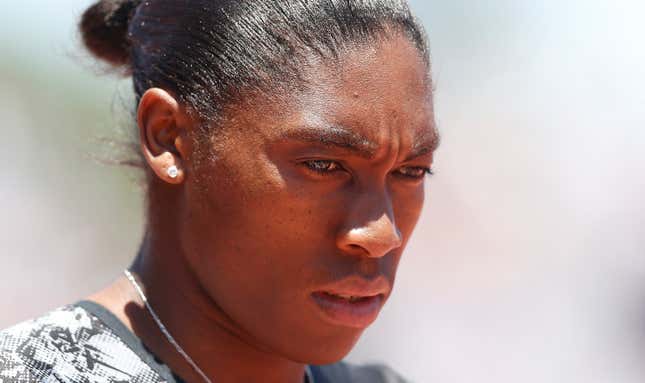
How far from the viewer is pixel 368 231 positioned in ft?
7.82

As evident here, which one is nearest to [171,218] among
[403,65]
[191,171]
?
[191,171]

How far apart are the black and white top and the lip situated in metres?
0.39

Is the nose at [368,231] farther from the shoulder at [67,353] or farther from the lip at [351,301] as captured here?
the shoulder at [67,353]

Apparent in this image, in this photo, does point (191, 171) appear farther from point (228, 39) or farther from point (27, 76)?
point (27, 76)

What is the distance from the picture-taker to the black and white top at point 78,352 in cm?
235

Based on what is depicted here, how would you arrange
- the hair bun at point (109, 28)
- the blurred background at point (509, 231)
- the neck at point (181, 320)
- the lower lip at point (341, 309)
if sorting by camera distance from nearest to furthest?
→ 1. the lower lip at point (341, 309)
2. the neck at point (181, 320)
3. the hair bun at point (109, 28)
4. the blurred background at point (509, 231)

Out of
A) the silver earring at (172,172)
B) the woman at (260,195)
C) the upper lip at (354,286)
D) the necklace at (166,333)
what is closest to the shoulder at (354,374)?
the woman at (260,195)

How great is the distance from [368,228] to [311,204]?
137mm

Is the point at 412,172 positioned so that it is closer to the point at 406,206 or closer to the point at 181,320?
the point at 406,206

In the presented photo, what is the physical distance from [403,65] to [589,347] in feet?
16.3

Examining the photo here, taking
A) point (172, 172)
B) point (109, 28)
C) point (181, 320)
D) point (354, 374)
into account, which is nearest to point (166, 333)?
point (181, 320)

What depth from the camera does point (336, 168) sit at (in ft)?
8.00

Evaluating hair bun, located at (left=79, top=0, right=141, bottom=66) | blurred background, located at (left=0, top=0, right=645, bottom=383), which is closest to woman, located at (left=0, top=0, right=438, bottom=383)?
hair bun, located at (left=79, top=0, right=141, bottom=66)

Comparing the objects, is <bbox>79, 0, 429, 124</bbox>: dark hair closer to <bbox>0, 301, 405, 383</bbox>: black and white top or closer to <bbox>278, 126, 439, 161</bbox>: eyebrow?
<bbox>278, 126, 439, 161</bbox>: eyebrow
